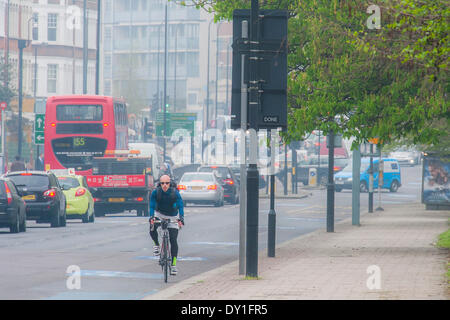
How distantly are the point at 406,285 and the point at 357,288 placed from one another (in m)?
0.76

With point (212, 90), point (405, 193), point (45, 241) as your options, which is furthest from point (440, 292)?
point (212, 90)

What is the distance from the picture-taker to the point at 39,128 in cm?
4728

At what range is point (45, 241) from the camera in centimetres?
2589

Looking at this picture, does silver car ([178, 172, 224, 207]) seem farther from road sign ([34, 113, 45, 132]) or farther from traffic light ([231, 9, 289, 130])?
traffic light ([231, 9, 289, 130])

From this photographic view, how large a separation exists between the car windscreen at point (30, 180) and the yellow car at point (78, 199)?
9.93 feet

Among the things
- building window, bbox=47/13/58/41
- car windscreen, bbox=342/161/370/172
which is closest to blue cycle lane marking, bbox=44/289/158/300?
car windscreen, bbox=342/161/370/172

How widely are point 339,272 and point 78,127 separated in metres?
27.2

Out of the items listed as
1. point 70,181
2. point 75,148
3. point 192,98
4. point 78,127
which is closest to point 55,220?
point 70,181

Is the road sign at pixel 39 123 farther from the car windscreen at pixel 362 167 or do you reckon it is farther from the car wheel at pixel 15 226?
the car windscreen at pixel 362 167

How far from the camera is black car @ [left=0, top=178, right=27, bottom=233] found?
27734 mm

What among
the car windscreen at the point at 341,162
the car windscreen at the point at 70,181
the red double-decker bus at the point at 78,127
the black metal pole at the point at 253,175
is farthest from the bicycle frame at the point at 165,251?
the car windscreen at the point at 341,162

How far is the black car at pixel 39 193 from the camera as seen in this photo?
103 feet

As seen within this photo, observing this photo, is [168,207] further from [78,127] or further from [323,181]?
[323,181]
